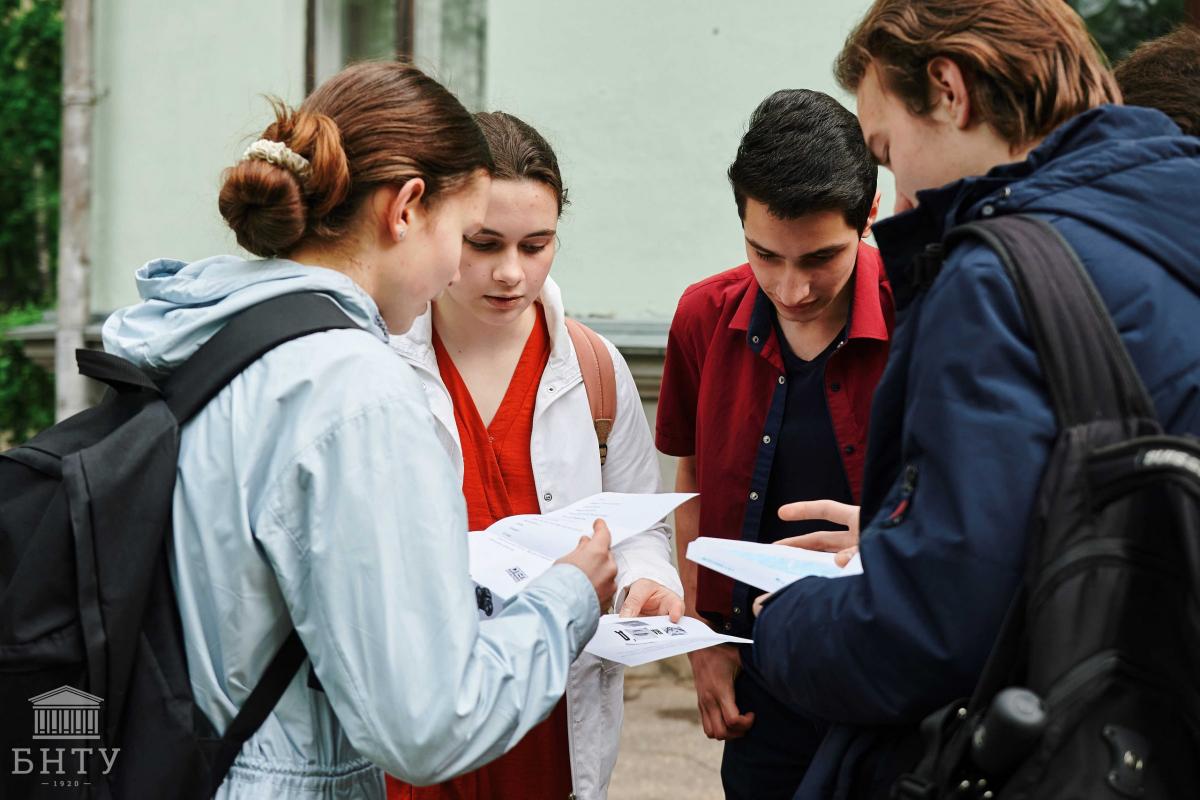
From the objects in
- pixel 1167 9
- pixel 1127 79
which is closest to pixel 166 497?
pixel 1127 79

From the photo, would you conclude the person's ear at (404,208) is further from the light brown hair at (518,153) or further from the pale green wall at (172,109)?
the pale green wall at (172,109)

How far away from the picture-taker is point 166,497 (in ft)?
5.01

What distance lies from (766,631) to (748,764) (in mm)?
946

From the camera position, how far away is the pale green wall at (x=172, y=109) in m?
6.01

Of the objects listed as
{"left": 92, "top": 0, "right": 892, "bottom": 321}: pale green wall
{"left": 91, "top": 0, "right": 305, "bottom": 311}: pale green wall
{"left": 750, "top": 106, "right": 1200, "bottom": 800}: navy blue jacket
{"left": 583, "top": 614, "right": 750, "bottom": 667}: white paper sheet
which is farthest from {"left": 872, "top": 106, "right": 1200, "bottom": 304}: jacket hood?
{"left": 91, "top": 0, "right": 305, "bottom": 311}: pale green wall

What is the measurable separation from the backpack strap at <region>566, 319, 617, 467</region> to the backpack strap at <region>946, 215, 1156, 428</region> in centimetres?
142

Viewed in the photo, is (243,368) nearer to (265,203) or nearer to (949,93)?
(265,203)

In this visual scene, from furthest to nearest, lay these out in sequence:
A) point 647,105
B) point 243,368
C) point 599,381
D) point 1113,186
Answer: point 647,105, point 599,381, point 243,368, point 1113,186

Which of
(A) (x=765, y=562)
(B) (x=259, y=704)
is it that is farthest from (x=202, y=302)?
(A) (x=765, y=562)

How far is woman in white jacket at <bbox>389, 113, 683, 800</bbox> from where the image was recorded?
8.43 feet

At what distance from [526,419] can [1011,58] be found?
1.36m

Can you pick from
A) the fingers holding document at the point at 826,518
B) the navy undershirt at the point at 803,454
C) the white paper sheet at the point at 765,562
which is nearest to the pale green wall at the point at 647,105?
the navy undershirt at the point at 803,454

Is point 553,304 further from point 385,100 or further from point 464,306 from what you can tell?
point 385,100

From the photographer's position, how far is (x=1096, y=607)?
52.9 inches
